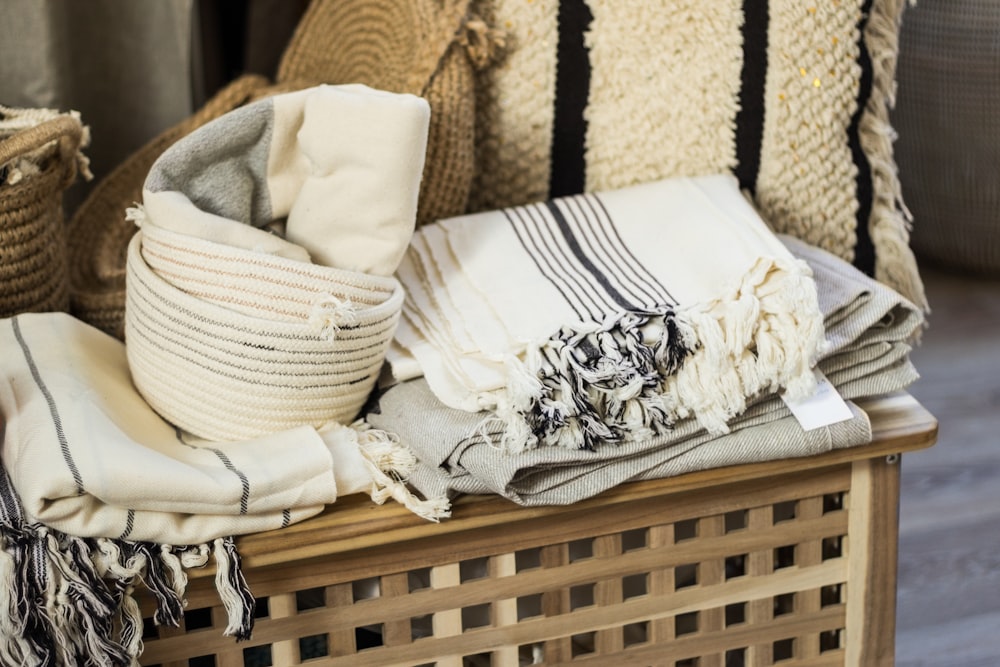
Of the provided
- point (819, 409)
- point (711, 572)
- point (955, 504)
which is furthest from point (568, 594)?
point (955, 504)

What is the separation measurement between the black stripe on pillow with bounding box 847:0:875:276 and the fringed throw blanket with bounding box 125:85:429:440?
15.7 inches

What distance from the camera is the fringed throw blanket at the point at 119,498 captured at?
2.16ft

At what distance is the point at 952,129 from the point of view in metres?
1.76

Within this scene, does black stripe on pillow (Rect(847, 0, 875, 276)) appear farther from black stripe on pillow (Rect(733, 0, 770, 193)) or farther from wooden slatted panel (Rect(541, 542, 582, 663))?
wooden slatted panel (Rect(541, 542, 582, 663))

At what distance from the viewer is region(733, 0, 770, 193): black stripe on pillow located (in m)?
0.92

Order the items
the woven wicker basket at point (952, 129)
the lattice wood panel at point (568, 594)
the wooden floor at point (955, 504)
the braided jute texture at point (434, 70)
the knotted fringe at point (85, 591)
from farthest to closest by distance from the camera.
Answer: the woven wicker basket at point (952, 129)
the wooden floor at point (955, 504)
the braided jute texture at point (434, 70)
the lattice wood panel at point (568, 594)
the knotted fringe at point (85, 591)

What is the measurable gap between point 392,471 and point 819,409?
30 centimetres

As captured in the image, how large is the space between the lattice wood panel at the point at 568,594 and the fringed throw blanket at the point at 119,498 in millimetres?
47

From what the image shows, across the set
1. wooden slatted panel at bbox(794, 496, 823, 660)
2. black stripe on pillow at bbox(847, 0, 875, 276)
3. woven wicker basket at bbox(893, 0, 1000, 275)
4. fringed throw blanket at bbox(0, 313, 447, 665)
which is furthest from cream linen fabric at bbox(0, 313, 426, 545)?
woven wicker basket at bbox(893, 0, 1000, 275)

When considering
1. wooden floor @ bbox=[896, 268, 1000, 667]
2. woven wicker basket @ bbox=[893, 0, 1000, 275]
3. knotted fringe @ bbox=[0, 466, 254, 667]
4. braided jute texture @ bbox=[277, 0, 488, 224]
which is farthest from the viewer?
woven wicker basket @ bbox=[893, 0, 1000, 275]

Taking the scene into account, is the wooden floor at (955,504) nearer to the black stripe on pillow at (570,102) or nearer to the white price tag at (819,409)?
the white price tag at (819,409)

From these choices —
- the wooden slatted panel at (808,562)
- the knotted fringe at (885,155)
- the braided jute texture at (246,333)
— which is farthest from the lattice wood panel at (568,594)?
the knotted fringe at (885,155)

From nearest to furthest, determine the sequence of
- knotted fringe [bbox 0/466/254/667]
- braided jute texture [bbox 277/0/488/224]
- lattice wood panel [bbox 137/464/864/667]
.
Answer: knotted fringe [bbox 0/466/254/667] < lattice wood panel [bbox 137/464/864/667] < braided jute texture [bbox 277/0/488/224]

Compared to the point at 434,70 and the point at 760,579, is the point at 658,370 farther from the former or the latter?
the point at 434,70
